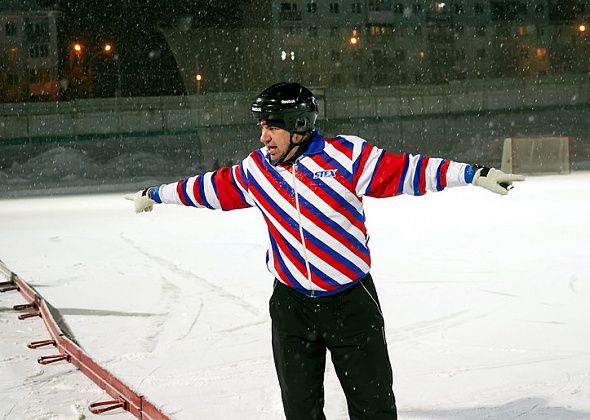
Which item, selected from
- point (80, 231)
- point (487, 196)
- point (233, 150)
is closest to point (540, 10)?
point (233, 150)

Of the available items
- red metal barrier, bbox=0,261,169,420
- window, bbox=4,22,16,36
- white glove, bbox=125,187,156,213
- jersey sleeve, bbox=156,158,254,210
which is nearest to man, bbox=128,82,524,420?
jersey sleeve, bbox=156,158,254,210

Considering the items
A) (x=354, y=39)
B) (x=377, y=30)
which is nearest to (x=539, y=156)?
(x=354, y=39)

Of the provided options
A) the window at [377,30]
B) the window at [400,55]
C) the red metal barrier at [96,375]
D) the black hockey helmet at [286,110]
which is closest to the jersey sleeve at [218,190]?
the black hockey helmet at [286,110]

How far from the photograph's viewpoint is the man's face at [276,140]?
3051 mm

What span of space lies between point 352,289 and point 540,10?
201 feet

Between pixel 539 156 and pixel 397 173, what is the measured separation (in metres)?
22.3

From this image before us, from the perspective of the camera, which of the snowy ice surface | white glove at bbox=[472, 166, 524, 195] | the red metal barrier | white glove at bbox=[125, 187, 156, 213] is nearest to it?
white glove at bbox=[472, 166, 524, 195]

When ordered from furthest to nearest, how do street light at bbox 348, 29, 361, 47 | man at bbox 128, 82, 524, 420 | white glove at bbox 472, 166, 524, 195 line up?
street light at bbox 348, 29, 361, 47 < man at bbox 128, 82, 524, 420 < white glove at bbox 472, 166, 524, 195

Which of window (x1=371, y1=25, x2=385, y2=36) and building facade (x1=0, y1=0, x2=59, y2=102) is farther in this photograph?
window (x1=371, y1=25, x2=385, y2=36)

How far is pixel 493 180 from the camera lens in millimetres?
2910

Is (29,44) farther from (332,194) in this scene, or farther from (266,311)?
(332,194)

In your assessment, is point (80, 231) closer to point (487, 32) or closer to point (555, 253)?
point (555, 253)

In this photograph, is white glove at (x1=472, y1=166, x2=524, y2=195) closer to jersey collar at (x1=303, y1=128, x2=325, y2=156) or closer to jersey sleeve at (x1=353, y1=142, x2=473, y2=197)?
jersey sleeve at (x1=353, y1=142, x2=473, y2=197)

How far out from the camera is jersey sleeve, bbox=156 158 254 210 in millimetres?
3299
